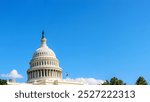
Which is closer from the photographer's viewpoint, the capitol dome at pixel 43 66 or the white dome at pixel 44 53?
the capitol dome at pixel 43 66

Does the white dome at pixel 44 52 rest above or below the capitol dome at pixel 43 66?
above

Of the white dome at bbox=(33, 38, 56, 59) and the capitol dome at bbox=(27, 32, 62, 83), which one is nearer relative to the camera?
the capitol dome at bbox=(27, 32, 62, 83)

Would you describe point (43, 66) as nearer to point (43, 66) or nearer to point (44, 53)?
point (43, 66)

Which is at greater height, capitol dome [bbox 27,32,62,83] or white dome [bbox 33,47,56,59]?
white dome [bbox 33,47,56,59]

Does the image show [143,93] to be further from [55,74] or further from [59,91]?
[55,74]

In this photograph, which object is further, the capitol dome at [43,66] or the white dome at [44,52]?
the white dome at [44,52]

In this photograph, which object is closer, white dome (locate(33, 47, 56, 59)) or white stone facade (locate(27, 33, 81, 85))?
white stone facade (locate(27, 33, 81, 85))

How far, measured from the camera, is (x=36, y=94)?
12703 mm

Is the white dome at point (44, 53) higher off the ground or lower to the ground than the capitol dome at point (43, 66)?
higher

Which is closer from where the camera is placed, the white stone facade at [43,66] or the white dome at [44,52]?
the white stone facade at [43,66]

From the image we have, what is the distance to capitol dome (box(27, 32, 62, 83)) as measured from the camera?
121 m

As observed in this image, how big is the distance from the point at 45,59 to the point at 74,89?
358 feet

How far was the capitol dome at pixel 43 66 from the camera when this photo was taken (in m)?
121

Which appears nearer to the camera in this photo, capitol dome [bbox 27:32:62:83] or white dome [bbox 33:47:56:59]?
capitol dome [bbox 27:32:62:83]
